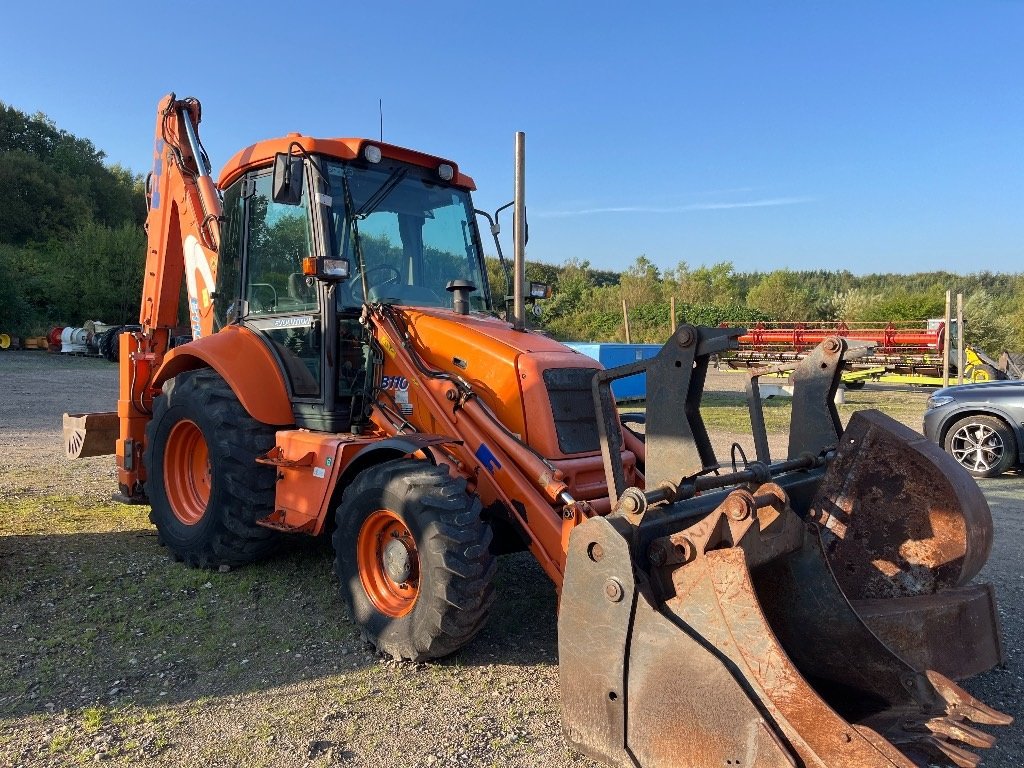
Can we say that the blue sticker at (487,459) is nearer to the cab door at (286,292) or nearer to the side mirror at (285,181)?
the cab door at (286,292)

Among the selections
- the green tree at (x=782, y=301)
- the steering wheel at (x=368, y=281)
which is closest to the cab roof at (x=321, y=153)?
the steering wheel at (x=368, y=281)

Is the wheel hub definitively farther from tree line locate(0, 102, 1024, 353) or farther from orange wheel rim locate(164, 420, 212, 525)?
tree line locate(0, 102, 1024, 353)

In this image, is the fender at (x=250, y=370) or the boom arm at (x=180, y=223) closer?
the fender at (x=250, y=370)

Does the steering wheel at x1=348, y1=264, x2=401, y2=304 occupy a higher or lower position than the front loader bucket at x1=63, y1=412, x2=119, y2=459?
higher

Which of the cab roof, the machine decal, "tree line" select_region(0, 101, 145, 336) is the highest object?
"tree line" select_region(0, 101, 145, 336)

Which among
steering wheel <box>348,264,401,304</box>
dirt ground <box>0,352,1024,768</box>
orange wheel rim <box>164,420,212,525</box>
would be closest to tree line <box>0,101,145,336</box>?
orange wheel rim <box>164,420,212,525</box>

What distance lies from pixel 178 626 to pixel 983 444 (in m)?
9.45

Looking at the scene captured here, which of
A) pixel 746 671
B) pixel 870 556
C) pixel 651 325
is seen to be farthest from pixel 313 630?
pixel 651 325

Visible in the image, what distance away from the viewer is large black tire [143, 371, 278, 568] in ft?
15.8

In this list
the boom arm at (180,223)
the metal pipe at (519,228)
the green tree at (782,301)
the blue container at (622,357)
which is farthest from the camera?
the green tree at (782,301)

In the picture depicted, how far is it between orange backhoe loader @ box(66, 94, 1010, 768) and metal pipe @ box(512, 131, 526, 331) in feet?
0.10

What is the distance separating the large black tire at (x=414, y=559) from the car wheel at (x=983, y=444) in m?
8.20

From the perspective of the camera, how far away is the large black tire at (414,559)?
342cm

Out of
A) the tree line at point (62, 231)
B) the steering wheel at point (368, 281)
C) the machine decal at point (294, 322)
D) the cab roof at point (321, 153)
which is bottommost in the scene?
the machine decal at point (294, 322)
